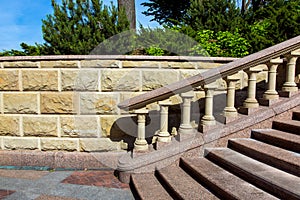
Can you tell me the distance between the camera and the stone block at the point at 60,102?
427cm

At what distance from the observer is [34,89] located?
14.2 ft

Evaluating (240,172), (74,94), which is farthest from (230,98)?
(74,94)

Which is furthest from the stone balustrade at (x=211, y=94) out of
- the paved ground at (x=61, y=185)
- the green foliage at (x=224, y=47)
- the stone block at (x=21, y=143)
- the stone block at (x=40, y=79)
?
the stone block at (x=21, y=143)

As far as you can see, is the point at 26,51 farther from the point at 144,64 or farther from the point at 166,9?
the point at 166,9

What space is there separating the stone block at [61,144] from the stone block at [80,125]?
0.18m

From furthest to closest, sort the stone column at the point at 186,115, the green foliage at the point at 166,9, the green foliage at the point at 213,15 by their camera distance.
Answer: the green foliage at the point at 166,9 → the green foliage at the point at 213,15 → the stone column at the point at 186,115

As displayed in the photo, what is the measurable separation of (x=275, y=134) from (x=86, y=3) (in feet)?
16.1

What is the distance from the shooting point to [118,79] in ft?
13.8

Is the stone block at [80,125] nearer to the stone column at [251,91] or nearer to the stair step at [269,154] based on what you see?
the stair step at [269,154]

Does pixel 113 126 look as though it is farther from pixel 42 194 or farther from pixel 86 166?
pixel 42 194

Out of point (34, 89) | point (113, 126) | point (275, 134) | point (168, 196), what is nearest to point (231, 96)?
point (275, 134)

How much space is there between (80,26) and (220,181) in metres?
4.49

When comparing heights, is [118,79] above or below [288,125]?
above

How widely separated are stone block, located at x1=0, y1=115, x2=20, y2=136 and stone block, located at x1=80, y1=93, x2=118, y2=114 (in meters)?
1.24
